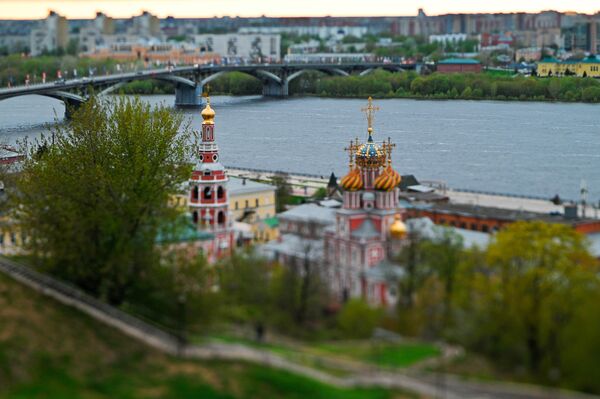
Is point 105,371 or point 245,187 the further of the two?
point 245,187

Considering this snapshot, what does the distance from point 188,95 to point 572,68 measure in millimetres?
25613

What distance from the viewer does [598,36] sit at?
112 meters

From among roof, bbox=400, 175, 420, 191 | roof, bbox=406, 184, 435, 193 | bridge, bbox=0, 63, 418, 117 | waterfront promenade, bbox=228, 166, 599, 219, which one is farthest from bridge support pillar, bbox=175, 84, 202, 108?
roof, bbox=406, 184, 435, 193

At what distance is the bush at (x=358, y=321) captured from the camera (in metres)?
14.4

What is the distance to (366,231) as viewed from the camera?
58.2 ft

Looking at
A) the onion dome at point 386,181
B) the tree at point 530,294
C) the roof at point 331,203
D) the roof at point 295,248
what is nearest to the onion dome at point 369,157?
the onion dome at point 386,181

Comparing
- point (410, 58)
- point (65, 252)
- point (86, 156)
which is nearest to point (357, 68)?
point (410, 58)

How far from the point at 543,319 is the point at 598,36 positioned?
10157 cm

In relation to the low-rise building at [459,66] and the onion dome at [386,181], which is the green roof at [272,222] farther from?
the low-rise building at [459,66]

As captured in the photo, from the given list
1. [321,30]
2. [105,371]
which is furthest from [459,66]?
[105,371]

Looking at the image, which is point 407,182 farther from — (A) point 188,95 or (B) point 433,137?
(A) point 188,95

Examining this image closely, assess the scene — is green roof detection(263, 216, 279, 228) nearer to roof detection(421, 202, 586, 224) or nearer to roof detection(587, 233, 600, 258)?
roof detection(421, 202, 586, 224)

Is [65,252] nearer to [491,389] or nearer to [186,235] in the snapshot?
[186,235]

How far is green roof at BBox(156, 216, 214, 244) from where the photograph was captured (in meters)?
17.1
